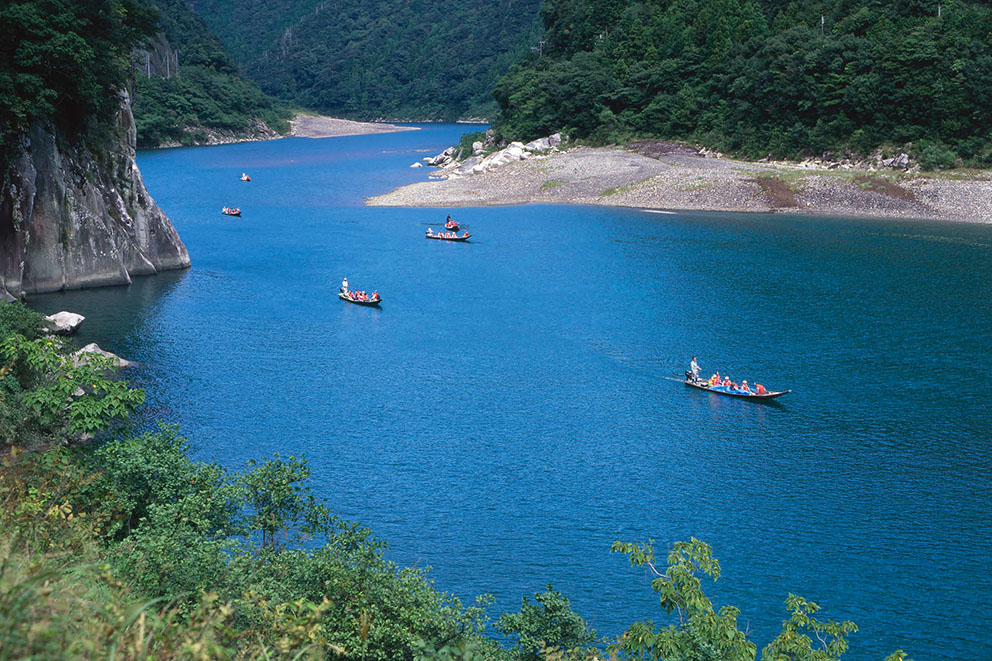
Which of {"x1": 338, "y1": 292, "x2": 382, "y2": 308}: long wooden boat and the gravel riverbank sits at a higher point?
the gravel riverbank

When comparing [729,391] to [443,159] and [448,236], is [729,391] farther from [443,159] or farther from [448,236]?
[443,159]

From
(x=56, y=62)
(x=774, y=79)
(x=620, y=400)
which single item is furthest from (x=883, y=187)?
(x=56, y=62)

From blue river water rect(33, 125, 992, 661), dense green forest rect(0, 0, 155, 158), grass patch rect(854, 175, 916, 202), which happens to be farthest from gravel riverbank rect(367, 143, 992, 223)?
dense green forest rect(0, 0, 155, 158)

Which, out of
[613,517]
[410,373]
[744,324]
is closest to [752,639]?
[613,517]

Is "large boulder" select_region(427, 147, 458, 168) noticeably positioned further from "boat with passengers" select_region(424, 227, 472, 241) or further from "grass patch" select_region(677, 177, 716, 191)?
"boat with passengers" select_region(424, 227, 472, 241)

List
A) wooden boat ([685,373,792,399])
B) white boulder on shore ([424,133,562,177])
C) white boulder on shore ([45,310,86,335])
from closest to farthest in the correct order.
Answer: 1. wooden boat ([685,373,792,399])
2. white boulder on shore ([45,310,86,335])
3. white boulder on shore ([424,133,562,177])

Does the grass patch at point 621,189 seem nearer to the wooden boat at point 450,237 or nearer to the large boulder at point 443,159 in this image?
the wooden boat at point 450,237

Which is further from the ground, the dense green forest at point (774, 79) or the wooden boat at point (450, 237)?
the dense green forest at point (774, 79)

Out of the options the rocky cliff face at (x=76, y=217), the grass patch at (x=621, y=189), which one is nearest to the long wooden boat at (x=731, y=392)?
the rocky cliff face at (x=76, y=217)
